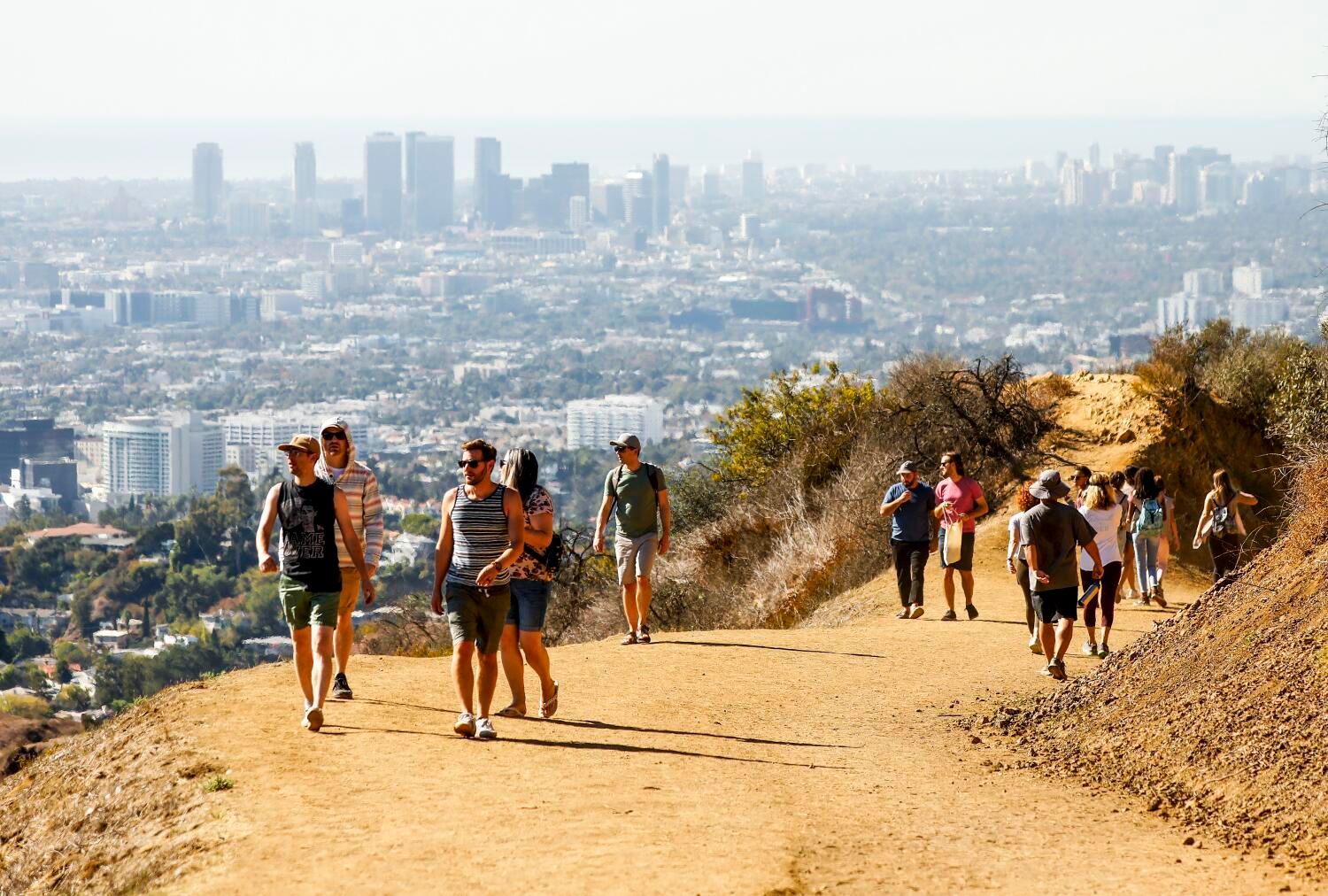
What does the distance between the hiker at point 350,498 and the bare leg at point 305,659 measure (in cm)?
37

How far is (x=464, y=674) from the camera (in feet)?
26.2

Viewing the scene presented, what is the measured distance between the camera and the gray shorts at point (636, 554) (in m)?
11.0

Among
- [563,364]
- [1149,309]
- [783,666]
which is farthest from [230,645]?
[1149,309]

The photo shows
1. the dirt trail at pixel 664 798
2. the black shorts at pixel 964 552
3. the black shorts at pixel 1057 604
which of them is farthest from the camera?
the black shorts at pixel 964 552

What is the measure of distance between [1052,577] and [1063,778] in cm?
224

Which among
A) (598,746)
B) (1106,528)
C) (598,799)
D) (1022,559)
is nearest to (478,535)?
(598,746)

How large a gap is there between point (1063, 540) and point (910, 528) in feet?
11.0

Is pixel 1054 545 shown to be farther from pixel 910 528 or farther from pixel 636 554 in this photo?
pixel 910 528

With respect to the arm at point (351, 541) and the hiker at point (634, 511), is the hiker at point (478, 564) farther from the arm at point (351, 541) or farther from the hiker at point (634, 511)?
the hiker at point (634, 511)

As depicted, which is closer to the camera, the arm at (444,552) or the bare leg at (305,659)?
the arm at (444,552)

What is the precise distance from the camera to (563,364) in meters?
186

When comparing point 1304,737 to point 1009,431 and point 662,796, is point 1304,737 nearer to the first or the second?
point 662,796

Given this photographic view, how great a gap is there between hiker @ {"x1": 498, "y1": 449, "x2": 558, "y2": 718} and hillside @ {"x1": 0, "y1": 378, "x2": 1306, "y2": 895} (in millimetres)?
388

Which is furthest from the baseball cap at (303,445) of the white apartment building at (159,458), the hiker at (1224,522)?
the white apartment building at (159,458)
